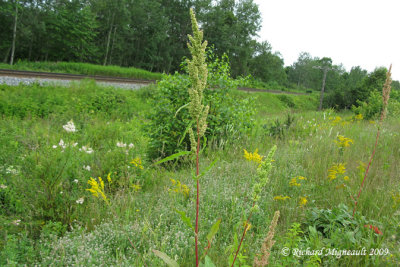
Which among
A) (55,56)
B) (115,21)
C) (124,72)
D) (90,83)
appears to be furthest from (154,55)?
(90,83)

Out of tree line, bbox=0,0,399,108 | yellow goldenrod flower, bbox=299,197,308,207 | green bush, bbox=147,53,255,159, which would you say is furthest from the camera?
tree line, bbox=0,0,399,108

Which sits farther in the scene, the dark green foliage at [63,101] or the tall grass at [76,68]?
the tall grass at [76,68]

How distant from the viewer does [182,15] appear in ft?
106

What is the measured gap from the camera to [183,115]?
15.8ft

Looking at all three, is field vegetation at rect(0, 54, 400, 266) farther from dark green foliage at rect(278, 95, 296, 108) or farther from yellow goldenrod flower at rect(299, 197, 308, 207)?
dark green foliage at rect(278, 95, 296, 108)

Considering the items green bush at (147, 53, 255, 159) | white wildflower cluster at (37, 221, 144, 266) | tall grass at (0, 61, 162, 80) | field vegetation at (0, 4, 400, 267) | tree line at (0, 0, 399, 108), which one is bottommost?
white wildflower cluster at (37, 221, 144, 266)

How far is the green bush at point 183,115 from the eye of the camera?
490 cm

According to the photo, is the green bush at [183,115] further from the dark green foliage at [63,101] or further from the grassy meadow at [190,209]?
the dark green foliage at [63,101]

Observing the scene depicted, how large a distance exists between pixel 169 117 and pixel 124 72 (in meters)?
20.6

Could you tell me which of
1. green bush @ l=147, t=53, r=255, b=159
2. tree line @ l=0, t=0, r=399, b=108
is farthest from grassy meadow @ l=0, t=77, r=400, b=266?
tree line @ l=0, t=0, r=399, b=108

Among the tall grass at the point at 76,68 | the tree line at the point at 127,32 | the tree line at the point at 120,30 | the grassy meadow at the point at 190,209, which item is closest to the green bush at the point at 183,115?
the grassy meadow at the point at 190,209

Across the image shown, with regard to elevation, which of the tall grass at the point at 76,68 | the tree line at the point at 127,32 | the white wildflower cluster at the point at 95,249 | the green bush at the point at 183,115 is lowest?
the white wildflower cluster at the point at 95,249

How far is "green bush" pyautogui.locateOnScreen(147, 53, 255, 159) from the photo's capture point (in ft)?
16.1

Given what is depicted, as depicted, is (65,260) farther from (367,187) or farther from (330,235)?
(367,187)
